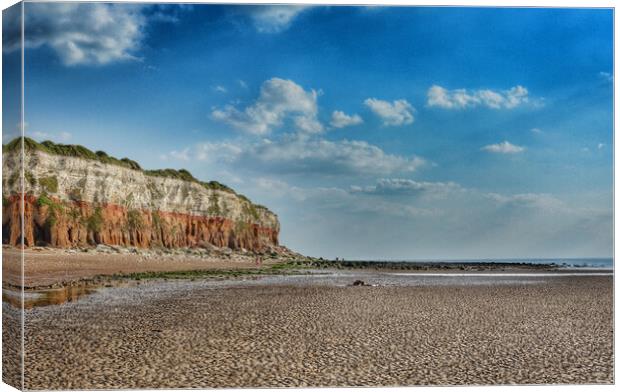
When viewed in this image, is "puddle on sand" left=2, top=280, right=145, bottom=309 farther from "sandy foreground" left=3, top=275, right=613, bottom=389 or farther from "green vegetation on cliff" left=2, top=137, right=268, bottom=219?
"green vegetation on cliff" left=2, top=137, right=268, bottom=219

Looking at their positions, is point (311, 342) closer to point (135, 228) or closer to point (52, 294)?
point (52, 294)

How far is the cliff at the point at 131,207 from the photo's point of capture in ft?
73.0

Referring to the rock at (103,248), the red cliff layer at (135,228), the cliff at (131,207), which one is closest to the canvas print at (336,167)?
the cliff at (131,207)

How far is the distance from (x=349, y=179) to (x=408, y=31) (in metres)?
4.67

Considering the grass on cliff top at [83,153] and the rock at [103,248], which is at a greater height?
the grass on cliff top at [83,153]

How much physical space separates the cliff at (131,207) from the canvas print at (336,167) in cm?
275

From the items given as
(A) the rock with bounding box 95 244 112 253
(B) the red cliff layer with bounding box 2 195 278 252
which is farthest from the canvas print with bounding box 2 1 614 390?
(A) the rock with bounding box 95 244 112 253

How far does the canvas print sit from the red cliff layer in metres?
3.90

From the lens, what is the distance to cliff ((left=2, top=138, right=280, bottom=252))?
2225cm

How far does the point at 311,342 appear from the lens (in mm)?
10016

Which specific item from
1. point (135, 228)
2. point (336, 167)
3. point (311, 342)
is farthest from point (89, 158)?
point (311, 342)

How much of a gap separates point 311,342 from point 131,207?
99.4 feet

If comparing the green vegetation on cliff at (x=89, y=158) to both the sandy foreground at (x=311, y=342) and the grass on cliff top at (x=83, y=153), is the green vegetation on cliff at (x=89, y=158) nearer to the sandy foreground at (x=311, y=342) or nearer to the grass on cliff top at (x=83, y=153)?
the grass on cliff top at (x=83, y=153)

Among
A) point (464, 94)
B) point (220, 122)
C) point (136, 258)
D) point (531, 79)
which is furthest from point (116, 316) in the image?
point (136, 258)
